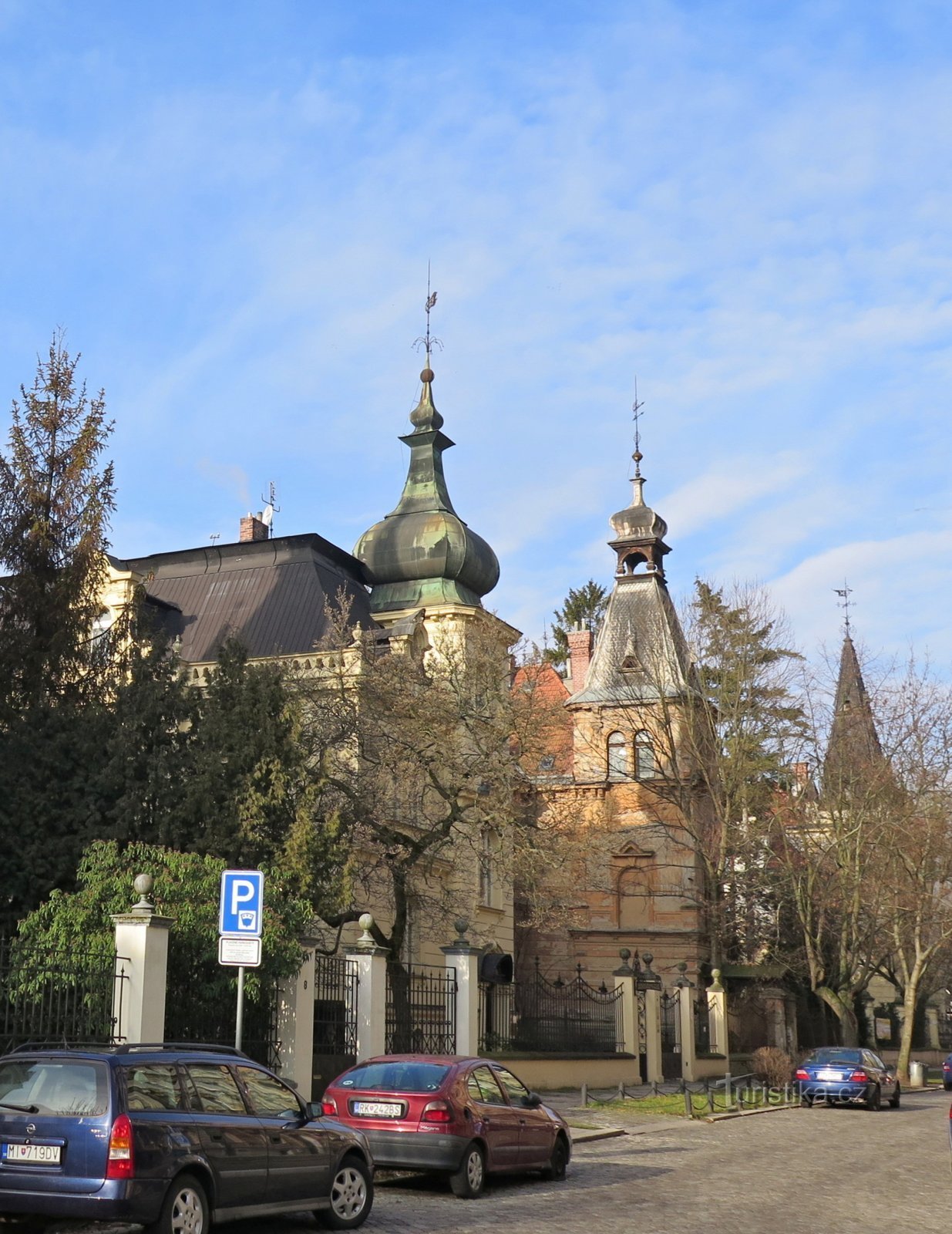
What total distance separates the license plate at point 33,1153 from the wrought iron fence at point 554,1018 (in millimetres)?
19147

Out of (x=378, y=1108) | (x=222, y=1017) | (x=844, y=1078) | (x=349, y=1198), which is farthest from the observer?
(x=844, y=1078)

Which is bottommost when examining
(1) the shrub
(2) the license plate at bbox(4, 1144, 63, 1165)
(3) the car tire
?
(1) the shrub

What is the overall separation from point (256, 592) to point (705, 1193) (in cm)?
2685

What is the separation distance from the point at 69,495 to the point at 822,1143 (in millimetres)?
17608

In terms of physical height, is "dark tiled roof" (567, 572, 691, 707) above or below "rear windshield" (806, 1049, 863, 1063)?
Result: above

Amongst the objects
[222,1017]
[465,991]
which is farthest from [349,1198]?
[465,991]

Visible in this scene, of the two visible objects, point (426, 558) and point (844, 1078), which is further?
point (426, 558)

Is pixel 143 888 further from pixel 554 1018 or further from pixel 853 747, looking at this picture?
pixel 853 747

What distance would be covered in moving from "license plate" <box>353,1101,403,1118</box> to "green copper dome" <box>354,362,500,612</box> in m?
27.0

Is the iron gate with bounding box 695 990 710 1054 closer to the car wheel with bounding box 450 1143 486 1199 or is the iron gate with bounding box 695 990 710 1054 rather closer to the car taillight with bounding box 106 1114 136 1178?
the car wheel with bounding box 450 1143 486 1199

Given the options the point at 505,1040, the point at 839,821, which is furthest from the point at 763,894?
the point at 505,1040

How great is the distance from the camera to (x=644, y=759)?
50812 millimetres

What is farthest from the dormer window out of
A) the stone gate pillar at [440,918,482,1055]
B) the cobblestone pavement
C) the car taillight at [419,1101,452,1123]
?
the car taillight at [419,1101,452,1123]

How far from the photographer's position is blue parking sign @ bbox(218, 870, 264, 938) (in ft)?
43.0
